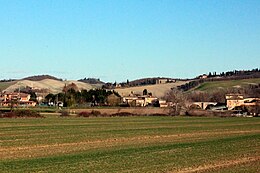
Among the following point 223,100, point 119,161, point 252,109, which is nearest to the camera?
point 119,161

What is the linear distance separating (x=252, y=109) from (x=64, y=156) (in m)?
110

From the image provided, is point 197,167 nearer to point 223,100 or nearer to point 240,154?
point 240,154

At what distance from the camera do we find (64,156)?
27688 millimetres

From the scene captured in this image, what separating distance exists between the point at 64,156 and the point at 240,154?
10658mm

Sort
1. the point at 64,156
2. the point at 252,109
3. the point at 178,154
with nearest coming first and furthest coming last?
the point at 64,156
the point at 178,154
the point at 252,109

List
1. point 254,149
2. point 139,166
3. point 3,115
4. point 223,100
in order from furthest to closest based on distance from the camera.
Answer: point 223,100
point 3,115
point 254,149
point 139,166

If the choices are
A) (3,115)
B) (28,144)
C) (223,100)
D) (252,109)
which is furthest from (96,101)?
(28,144)

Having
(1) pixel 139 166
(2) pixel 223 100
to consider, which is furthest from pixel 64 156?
(2) pixel 223 100

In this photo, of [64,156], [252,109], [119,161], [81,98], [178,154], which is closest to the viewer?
[119,161]

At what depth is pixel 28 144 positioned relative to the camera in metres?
35.5

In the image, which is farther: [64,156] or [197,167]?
[64,156]

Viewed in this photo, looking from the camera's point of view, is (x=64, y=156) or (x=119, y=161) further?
(x=64, y=156)

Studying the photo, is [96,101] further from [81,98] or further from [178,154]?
[178,154]

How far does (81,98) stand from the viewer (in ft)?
578
